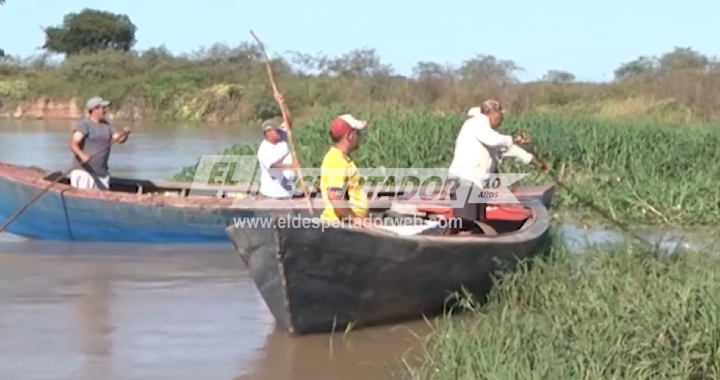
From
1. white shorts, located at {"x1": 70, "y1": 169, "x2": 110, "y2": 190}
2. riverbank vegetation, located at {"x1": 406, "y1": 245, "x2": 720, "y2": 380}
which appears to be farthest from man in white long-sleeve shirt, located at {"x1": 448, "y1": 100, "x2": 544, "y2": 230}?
white shorts, located at {"x1": 70, "y1": 169, "x2": 110, "y2": 190}

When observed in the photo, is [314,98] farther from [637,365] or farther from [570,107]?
[637,365]

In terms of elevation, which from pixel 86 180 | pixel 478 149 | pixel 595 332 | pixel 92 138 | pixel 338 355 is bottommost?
pixel 338 355

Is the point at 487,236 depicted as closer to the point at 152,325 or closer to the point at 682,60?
the point at 152,325

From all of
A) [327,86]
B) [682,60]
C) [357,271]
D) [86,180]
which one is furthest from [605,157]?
[682,60]

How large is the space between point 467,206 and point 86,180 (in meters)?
4.03

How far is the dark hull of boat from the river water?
0.50 feet

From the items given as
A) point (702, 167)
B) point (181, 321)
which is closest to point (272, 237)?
point (181, 321)

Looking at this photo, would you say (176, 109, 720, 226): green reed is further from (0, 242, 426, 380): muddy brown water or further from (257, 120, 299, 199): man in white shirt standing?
(0, 242, 426, 380): muddy brown water

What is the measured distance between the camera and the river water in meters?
6.31

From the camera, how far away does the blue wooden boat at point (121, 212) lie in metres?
10.1

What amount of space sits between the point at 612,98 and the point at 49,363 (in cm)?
2213

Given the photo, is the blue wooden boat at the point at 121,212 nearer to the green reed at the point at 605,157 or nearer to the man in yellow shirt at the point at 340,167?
the green reed at the point at 605,157

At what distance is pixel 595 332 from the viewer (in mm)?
5422

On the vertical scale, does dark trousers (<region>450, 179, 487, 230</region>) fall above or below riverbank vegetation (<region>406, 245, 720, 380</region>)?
above
